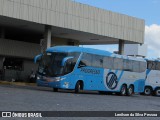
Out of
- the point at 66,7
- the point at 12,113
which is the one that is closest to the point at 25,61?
the point at 66,7

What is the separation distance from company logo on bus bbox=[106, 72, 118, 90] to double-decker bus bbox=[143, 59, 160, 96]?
283 inches

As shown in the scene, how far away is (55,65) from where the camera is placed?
2947 centimetres

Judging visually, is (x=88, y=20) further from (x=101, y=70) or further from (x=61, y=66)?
(x=61, y=66)

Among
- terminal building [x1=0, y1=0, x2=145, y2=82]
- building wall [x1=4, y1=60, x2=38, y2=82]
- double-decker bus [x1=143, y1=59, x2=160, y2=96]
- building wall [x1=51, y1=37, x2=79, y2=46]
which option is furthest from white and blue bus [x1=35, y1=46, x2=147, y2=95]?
building wall [x1=51, y1=37, x2=79, y2=46]

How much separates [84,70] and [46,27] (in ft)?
35.9

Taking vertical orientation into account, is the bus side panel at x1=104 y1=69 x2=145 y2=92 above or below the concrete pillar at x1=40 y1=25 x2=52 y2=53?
below

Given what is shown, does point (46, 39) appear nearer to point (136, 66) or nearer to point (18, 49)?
point (18, 49)

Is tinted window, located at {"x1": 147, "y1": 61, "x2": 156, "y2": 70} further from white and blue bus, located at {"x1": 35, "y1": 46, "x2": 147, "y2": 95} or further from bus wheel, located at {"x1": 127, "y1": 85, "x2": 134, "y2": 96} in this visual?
white and blue bus, located at {"x1": 35, "y1": 46, "x2": 147, "y2": 95}

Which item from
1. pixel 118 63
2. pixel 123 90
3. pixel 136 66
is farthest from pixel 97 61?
pixel 136 66

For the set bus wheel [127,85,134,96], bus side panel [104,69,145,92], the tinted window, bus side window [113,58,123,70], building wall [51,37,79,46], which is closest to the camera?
bus side panel [104,69,145,92]

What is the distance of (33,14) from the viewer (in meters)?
37.6

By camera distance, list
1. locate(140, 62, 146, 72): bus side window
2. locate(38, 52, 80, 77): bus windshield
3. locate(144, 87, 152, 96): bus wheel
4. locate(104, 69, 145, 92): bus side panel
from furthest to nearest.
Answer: locate(144, 87, 152, 96): bus wheel < locate(140, 62, 146, 72): bus side window < locate(104, 69, 145, 92): bus side panel < locate(38, 52, 80, 77): bus windshield

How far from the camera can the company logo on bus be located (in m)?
32.9

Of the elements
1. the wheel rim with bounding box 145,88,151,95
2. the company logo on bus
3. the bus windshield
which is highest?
the bus windshield
